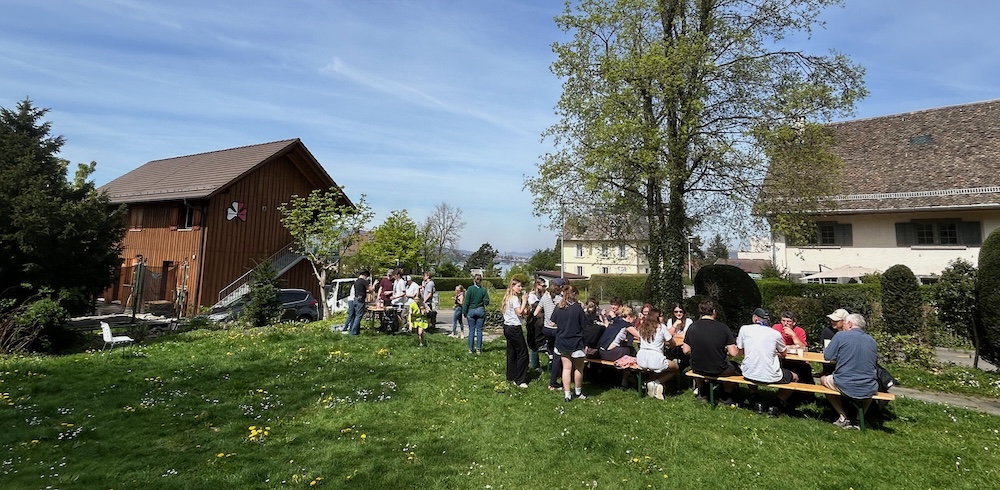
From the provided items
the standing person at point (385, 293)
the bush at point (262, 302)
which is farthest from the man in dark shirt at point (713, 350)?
the bush at point (262, 302)

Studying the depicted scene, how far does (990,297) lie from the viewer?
28.2ft

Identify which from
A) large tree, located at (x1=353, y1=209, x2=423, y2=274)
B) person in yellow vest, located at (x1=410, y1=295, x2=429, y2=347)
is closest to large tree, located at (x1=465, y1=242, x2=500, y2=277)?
large tree, located at (x1=353, y1=209, x2=423, y2=274)

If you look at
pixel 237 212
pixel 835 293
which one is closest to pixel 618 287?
pixel 835 293

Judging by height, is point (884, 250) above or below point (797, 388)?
above

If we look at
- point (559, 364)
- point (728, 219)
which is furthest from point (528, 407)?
point (728, 219)

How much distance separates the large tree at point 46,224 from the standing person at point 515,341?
12.7 m

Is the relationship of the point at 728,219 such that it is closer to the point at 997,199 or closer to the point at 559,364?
the point at 559,364

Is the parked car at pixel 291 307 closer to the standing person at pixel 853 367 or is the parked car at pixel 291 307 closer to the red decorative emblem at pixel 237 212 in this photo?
the red decorative emblem at pixel 237 212

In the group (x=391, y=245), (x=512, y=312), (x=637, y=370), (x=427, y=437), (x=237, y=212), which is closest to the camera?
(x=427, y=437)

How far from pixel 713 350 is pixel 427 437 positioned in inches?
162

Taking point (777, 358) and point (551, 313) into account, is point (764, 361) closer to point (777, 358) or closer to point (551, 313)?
point (777, 358)

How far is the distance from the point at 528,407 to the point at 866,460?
3.80 metres

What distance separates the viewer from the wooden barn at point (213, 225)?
22.9 meters

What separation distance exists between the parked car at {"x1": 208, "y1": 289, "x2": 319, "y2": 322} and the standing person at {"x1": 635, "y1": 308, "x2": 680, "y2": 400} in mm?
14013
